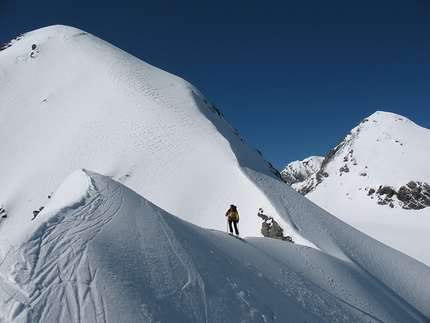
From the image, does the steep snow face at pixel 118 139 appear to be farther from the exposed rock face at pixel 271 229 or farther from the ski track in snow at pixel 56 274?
the ski track in snow at pixel 56 274

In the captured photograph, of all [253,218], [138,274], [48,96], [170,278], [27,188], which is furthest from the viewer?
[48,96]

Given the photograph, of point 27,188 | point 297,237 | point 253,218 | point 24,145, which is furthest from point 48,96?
point 297,237

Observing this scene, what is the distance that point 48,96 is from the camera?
3127 cm

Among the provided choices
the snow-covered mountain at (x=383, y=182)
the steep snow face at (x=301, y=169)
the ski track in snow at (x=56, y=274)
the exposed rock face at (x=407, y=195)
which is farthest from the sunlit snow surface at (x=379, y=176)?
the steep snow face at (x=301, y=169)

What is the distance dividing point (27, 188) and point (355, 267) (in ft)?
73.8

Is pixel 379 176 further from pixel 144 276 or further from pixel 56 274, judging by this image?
pixel 56 274

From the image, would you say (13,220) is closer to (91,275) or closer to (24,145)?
(24,145)

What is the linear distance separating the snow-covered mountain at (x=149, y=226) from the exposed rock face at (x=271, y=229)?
34cm

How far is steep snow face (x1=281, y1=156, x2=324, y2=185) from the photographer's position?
151875 millimetres

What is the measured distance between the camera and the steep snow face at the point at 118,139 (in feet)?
56.1

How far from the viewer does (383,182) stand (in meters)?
49.9

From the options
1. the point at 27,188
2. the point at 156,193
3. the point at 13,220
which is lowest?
the point at 13,220

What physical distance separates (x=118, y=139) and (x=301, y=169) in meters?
149

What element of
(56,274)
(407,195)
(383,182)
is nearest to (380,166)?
(383,182)
